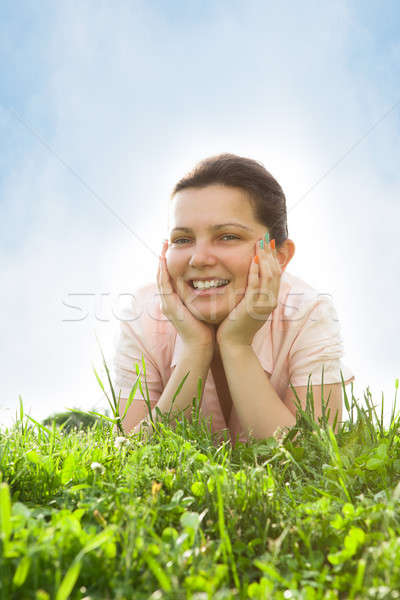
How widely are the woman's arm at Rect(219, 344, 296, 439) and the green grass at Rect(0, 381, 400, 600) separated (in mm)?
981

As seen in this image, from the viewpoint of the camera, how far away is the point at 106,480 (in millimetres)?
1703

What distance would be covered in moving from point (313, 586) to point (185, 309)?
2.72 metres

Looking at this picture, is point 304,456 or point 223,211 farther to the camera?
point 223,211

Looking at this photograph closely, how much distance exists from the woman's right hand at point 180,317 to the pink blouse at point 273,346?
19 centimetres

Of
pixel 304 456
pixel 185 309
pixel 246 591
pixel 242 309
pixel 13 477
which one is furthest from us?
pixel 185 309

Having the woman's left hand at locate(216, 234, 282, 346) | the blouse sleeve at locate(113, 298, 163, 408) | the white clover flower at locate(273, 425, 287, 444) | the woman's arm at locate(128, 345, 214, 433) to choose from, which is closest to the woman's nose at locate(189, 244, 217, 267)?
the woman's left hand at locate(216, 234, 282, 346)

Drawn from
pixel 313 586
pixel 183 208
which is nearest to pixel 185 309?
pixel 183 208

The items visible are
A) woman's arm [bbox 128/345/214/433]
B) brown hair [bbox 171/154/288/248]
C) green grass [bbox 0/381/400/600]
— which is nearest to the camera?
green grass [bbox 0/381/400/600]

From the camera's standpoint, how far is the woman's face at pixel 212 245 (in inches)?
140

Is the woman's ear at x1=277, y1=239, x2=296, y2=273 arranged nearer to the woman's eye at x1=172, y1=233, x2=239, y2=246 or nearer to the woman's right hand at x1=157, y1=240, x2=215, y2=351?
the woman's eye at x1=172, y1=233, x2=239, y2=246

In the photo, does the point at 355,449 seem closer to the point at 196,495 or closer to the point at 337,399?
the point at 196,495

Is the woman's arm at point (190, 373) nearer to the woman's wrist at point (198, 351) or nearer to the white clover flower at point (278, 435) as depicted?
the woman's wrist at point (198, 351)

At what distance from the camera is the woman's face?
356 cm

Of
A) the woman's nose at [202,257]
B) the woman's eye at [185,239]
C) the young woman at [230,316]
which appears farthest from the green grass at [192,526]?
the woman's eye at [185,239]
